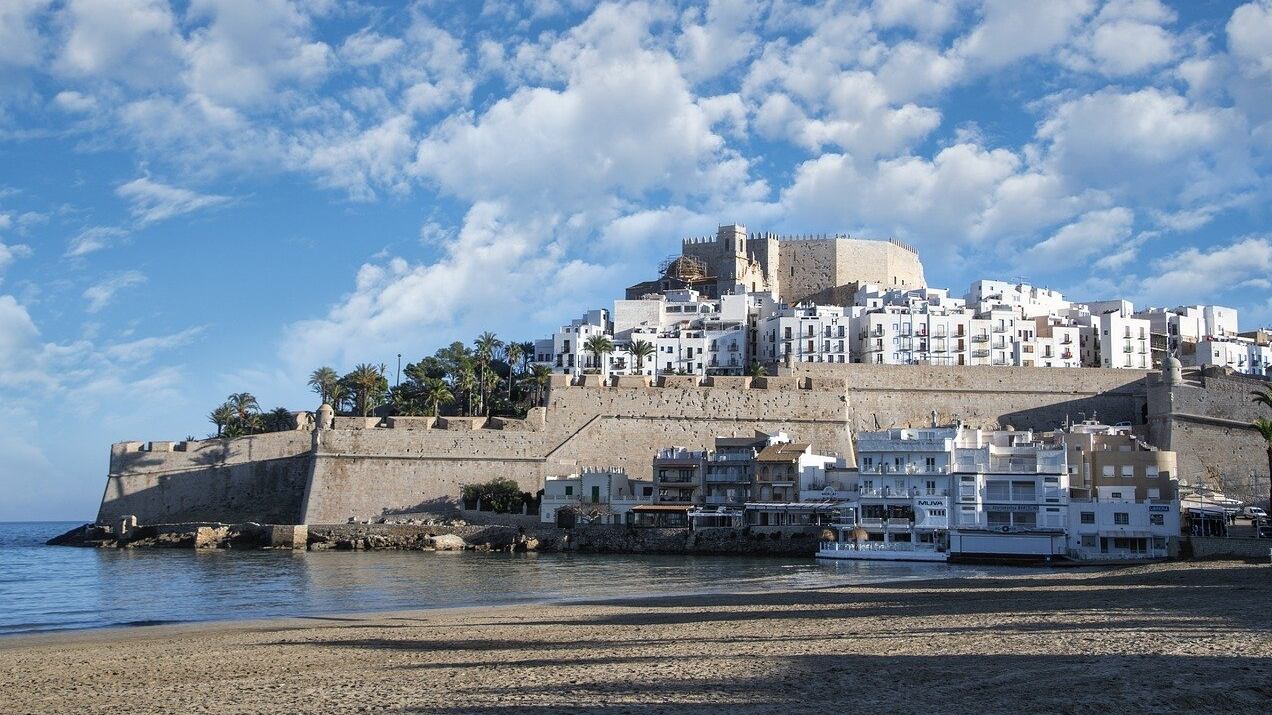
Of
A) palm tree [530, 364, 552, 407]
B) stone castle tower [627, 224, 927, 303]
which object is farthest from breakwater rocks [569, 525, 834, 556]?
stone castle tower [627, 224, 927, 303]

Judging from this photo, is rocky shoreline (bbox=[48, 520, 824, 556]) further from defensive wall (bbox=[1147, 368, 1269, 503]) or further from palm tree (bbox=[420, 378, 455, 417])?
defensive wall (bbox=[1147, 368, 1269, 503])

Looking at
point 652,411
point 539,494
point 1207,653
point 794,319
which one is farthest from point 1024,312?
point 1207,653

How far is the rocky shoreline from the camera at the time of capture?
5047cm

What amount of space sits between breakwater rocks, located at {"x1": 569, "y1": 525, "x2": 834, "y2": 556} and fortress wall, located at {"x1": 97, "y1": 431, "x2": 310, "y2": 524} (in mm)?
17753

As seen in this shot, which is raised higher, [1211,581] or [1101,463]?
[1101,463]

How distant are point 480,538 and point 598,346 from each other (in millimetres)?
22153

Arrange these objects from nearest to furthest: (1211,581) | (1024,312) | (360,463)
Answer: (1211,581)
(360,463)
(1024,312)

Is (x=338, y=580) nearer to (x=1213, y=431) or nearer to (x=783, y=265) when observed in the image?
(x=1213, y=431)

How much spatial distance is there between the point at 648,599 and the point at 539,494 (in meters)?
29.7

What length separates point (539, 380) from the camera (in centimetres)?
7062

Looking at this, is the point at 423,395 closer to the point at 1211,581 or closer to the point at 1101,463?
the point at 1101,463

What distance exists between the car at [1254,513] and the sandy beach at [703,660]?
23365 mm

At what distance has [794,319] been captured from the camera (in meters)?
75.4

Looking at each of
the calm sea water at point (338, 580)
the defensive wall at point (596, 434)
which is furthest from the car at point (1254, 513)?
the calm sea water at point (338, 580)
